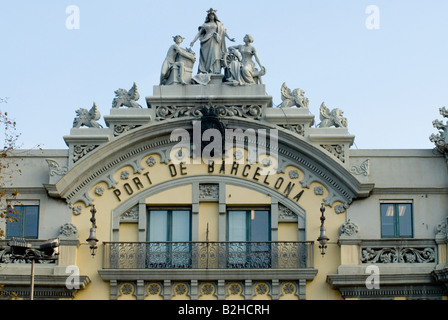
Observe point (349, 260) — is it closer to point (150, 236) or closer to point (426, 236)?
point (426, 236)

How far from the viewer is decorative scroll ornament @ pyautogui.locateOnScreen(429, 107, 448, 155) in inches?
1618

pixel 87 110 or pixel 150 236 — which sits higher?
pixel 87 110

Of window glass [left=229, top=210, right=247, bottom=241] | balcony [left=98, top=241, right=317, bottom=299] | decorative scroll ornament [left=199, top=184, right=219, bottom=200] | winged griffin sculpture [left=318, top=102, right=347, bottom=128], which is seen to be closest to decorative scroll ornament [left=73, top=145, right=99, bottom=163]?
balcony [left=98, top=241, right=317, bottom=299]

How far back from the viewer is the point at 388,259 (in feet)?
132

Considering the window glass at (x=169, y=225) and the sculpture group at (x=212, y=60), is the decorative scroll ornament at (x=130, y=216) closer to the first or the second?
the window glass at (x=169, y=225)

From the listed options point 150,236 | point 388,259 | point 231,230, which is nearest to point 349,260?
point 388,259

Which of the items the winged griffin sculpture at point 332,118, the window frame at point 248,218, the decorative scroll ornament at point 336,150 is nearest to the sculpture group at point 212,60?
the winged griffin sculpture at point 332,118

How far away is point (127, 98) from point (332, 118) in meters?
6.68

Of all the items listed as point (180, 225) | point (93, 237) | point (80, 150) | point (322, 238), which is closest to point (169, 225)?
point (180, 225)

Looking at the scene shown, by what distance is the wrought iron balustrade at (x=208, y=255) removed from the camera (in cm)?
4022

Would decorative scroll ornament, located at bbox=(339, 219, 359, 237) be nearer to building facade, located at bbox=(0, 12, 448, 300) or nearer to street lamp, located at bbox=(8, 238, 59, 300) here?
building facade, located at bbox=(0, 12, 448, 300)

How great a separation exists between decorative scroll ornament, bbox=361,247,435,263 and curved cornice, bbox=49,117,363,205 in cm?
187

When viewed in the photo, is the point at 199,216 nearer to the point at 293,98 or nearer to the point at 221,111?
the point at 221,111
